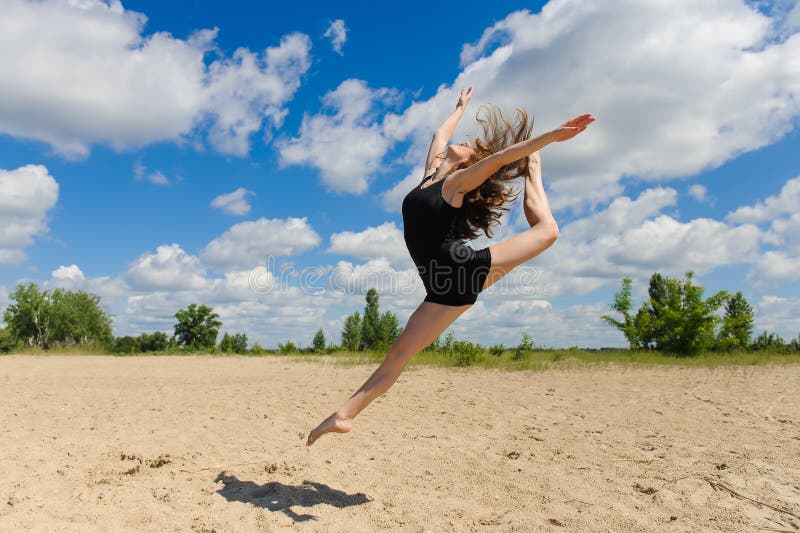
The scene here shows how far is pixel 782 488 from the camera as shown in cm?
399

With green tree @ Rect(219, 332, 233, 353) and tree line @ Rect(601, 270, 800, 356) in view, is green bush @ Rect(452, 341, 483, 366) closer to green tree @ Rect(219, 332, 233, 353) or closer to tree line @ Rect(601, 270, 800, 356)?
tree line @ Rect(601, 270, 800, 356)

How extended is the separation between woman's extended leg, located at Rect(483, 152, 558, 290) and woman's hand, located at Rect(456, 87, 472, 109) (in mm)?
1293

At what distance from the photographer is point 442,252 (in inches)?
125

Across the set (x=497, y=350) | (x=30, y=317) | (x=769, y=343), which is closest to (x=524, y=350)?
(x=497, y=350)

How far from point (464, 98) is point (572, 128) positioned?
174 centimetres

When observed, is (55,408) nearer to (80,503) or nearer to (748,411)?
(80,503)

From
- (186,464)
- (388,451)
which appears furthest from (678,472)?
(186,464)

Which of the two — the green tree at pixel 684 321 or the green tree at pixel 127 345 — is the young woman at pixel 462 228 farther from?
the green tree at pixel 127 345

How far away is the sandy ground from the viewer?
359 centimetres

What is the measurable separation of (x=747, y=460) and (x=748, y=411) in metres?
3.02

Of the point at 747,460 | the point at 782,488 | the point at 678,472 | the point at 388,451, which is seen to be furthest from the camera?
the point at 388,451

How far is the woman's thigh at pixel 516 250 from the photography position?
3.21 meters

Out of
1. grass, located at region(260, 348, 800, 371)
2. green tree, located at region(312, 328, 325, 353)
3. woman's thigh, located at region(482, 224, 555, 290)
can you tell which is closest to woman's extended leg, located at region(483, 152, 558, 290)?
woman's thigh, located at region(482, 224, 555, 290)

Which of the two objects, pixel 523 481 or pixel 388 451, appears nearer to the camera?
pixel 523 481
